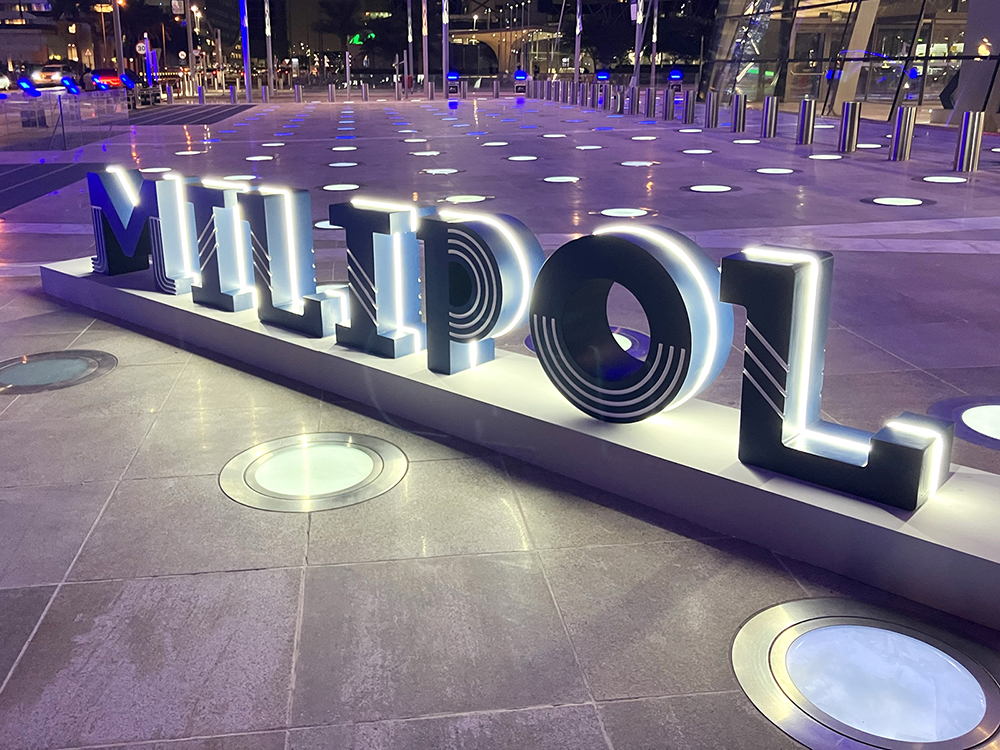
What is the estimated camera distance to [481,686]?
2414 millimetres

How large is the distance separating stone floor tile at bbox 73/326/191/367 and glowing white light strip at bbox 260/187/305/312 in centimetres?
77

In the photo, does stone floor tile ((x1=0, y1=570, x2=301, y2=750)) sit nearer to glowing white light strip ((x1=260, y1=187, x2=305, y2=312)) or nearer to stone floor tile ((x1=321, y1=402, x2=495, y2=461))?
stone floor tile ((x1=321, y1=402, x2=495, y2=461))

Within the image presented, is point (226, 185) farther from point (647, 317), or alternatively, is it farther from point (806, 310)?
point (806, 310)

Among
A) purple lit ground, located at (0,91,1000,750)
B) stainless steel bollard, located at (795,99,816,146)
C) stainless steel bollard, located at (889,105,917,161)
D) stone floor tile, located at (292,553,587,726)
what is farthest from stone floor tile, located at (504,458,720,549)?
stainless steel bollard, located at (795,99,816,146)

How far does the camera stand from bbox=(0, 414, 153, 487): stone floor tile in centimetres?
369

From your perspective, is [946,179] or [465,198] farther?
[946,179]

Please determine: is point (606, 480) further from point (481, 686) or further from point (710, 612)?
point (481, 686)

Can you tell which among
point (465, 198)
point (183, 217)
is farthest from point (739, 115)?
point (183, 217)

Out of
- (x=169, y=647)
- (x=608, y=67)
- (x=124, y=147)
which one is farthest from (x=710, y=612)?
(x=608, y=67)

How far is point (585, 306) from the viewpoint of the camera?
3643mm

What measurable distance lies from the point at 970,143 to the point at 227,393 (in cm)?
1192

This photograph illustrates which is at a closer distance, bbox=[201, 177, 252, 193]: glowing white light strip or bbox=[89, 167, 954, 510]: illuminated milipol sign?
bbox=[89, 167, 954, 510]: illuminated milipol sign

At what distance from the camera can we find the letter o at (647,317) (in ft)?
10.6

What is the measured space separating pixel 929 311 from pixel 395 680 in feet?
15.3
